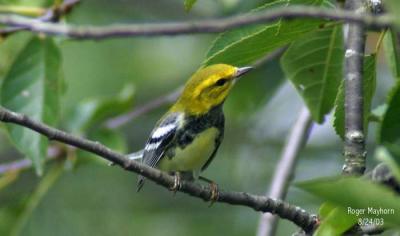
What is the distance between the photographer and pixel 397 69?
293 centimetres

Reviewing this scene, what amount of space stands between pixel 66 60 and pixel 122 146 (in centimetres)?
296

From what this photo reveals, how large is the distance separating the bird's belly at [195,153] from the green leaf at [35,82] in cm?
62

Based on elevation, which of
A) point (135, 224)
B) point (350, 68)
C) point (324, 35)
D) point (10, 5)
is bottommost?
point (135, 224)

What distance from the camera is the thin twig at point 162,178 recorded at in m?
2.13

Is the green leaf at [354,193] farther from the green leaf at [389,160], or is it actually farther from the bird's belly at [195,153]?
the bird's belly at [195,153]

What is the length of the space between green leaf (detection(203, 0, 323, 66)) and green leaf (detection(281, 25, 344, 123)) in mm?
507

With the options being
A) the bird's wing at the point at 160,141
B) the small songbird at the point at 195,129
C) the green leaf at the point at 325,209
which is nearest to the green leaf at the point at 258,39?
the green leaf at the point at 325,209

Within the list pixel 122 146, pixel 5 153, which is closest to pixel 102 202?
pixel 5 153

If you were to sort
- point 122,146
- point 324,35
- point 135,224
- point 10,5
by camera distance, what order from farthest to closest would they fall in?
point 135,224, point 122,146, point 10,5, point 324,35

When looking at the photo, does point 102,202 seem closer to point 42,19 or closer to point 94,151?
point 42,19

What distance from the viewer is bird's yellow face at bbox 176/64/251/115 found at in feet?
13.3

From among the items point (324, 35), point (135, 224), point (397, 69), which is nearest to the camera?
point (397, 69)

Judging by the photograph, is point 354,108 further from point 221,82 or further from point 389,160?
point 221,82

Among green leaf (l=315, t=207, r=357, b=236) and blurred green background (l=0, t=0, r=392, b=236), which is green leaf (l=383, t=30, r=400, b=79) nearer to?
green leaf (l=315, t=207, r=357, b=236)
